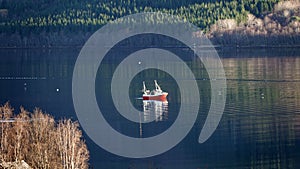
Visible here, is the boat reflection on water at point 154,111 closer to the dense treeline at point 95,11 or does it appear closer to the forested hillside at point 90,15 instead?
the forested hillside at point 90,15

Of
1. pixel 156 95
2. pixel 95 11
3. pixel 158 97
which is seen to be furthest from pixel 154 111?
pixel 95 11

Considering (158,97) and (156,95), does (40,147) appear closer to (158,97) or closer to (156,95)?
(158,97)

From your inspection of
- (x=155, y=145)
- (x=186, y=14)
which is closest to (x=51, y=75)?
(x=155, y=145)

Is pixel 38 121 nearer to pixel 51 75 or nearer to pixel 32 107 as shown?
pixel 32 107

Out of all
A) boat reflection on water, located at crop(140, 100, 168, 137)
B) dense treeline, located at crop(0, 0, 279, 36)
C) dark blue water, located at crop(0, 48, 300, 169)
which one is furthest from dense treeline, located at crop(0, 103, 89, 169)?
dense treeline, located at crop(0, 0, 279, 36)

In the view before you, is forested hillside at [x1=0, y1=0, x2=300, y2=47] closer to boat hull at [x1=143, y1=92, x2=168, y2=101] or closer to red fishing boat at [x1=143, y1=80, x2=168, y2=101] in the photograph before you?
red fishing boat at [x1=143, y1=80, x2=168, y2=101]

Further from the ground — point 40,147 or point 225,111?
point 225,111
